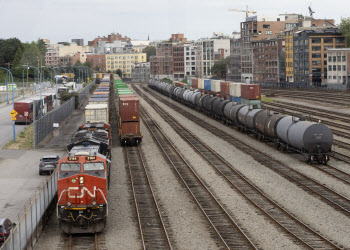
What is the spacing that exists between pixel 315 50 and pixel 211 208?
5894 inches

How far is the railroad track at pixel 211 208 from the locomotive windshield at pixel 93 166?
6.02m

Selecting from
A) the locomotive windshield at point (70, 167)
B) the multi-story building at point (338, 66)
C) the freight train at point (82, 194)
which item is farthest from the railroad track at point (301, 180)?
the multi-story building at point (338, 66)

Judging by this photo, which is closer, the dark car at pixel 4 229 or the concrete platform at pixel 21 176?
the dark car at pixel 4 229

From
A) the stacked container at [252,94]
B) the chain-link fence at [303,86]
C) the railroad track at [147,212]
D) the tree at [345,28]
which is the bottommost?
the railroad track at [147,212]

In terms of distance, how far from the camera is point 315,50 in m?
171

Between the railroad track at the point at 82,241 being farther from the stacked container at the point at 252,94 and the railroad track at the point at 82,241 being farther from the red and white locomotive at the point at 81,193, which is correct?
the stacked container at the point at 252,94

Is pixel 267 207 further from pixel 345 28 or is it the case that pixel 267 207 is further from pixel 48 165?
pixel 345 28

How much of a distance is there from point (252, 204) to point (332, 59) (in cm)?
13356

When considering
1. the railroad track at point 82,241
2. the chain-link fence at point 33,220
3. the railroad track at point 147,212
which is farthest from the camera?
the railroad track at point 147,212

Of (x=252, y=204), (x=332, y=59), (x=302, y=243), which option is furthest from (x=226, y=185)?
(x=332, y=59)

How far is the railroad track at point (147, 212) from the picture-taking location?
80.6 feet

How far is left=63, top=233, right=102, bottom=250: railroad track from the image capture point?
24094mm

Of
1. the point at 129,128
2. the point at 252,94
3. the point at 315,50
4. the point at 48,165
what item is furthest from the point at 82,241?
the point at 315,50

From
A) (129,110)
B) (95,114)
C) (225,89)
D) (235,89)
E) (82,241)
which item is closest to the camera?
(82,241)
